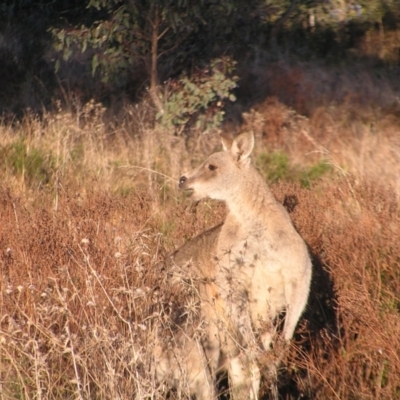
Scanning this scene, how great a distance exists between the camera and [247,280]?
6.17 meters

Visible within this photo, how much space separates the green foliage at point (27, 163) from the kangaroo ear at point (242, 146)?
3701 millimetres

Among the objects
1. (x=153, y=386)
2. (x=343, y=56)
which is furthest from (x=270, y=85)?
(x=153, y=386)

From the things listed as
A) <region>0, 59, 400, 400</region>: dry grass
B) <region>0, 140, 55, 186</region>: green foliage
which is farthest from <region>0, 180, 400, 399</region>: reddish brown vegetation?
<region>0, 140, 55, 186</region>: green foliage

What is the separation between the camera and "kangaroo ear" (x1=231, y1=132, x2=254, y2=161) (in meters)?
6.73

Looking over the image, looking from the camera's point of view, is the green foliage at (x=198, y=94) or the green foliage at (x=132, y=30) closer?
the green foliage at (x=132, y=30)

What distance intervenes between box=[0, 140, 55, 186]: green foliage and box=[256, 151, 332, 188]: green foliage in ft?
8.61

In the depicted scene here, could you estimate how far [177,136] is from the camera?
456 inches

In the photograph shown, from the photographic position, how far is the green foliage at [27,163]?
10141 mm

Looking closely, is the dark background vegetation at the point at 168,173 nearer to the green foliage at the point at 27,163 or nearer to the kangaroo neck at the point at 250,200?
the green foliage at the point at 27,163

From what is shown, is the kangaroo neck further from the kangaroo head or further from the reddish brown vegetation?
the reddish brown vegetation

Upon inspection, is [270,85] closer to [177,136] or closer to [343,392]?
[177,136]

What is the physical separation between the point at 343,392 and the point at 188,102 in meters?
6.52

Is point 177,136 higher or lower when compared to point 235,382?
lower

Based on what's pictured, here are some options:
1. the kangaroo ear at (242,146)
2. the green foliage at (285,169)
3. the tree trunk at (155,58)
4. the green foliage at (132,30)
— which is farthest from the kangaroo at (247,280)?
the tree trunk at (155,58)
